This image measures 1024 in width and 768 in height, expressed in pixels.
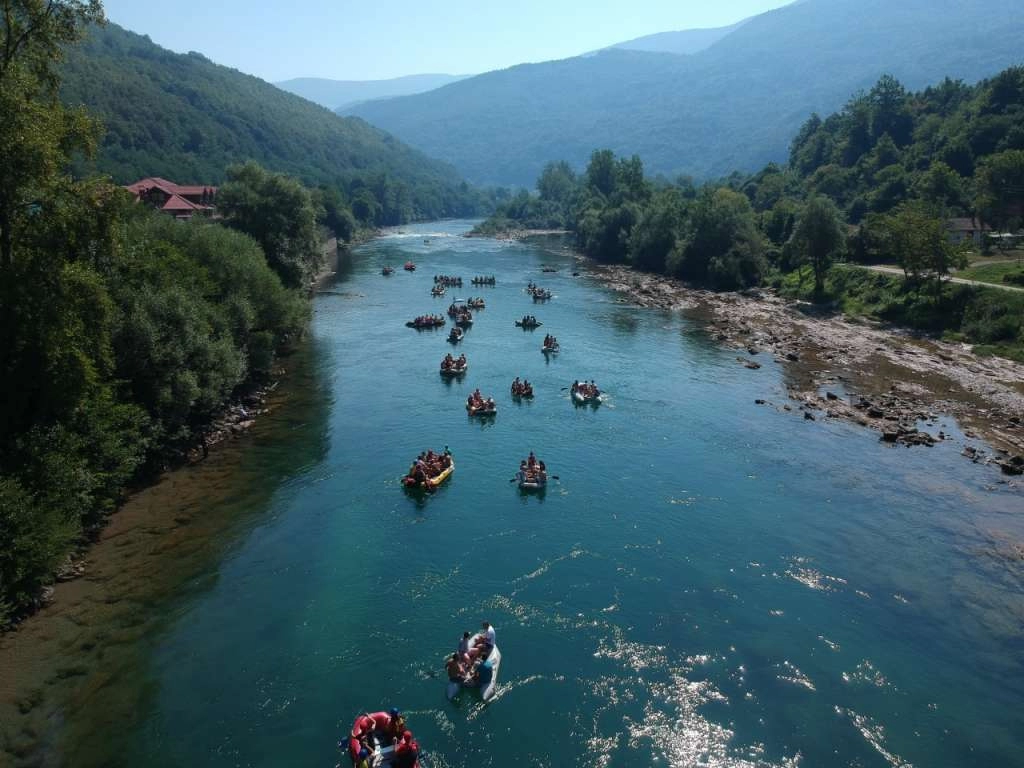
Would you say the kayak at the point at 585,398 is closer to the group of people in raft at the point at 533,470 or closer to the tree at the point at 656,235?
the group of people in raft at the point at 533,470

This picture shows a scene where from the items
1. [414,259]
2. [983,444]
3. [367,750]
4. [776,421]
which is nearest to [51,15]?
[367,750]

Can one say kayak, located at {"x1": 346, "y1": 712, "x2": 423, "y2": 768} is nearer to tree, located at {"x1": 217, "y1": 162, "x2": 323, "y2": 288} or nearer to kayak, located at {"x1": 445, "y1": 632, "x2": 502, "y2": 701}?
kayak, located at {"x1": 445, "y1": 632, "x2": 502, "y2": 701}

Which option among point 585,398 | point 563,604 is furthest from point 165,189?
point 563,604

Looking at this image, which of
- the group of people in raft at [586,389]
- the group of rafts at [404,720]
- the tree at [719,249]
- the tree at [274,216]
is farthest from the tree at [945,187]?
the group of rafts at [404,720]

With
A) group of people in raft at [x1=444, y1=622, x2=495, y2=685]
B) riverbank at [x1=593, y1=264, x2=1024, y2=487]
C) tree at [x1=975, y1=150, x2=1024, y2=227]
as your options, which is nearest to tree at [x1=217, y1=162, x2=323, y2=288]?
riverbank at [x1=593, y1=264, x2=1024, y2=487]

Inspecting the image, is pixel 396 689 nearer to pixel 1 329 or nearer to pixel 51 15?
pixel 1 329

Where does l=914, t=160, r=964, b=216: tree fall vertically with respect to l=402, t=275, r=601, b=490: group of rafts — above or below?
above

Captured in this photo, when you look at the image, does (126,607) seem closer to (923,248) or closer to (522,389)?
(522,389)
